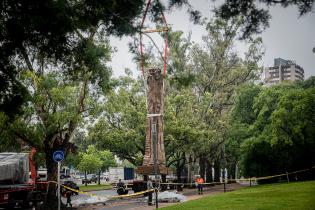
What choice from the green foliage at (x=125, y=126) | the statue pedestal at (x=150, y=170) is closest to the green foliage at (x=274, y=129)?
the green foliage at (x=125, y=126)

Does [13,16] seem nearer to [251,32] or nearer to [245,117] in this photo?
[251,32]

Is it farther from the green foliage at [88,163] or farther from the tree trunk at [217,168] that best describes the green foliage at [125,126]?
the green foliage at [88,163]

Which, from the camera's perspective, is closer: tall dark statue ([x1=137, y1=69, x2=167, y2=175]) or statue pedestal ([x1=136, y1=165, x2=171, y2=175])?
statue pedestal ([x1=136, y1=165, x2=171, y2=175])

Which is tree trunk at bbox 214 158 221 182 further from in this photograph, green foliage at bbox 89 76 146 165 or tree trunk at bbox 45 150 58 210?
tree trunk at bbox 45 150 58 210

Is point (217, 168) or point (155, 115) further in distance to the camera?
point (217, 168)

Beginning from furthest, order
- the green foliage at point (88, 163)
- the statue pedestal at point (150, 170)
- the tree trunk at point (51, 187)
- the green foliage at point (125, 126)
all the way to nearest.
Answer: the green foliage at point (88, 163) < the green foliage at point (125, 126) < the statue pedestal at point (150, 170) < the tree trunk at point (51, 187)

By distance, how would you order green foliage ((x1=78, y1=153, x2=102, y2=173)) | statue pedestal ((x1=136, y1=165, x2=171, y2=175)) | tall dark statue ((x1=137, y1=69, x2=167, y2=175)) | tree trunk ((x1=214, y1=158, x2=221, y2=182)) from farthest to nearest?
green foliage ((x1=78, y1=153, x2=102, y2=173))
tree trunk ((x1=214, y1=158, x2=221, y2=182))
tall dark statue ((x1=137, y1=69, x2=167, y2=175))
statue pedestal ((x1=136, y1=165, x2=171, y2=175))

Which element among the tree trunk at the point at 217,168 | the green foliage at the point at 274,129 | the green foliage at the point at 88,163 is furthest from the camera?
the green foliage at the point at 88,163

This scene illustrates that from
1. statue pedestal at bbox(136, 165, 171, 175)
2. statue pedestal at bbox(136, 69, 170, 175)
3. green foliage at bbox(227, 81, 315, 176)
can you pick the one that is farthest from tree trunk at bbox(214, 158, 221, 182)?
statue pedestal at bbox(136, 165, 171, 175)

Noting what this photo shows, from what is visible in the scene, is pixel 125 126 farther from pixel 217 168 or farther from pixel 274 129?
pixel 217 168

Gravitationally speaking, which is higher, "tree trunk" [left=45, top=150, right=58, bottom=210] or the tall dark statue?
the tall dark statue

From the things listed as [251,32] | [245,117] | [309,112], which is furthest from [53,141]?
[245,117]

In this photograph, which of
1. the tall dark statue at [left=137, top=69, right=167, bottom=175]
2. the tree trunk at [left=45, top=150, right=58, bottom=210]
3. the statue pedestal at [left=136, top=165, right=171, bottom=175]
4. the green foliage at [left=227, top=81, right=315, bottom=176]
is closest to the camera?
the tree trunk at [left=45, top=150, right=58, bottom=210]

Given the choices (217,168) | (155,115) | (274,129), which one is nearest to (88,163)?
(217,168)
